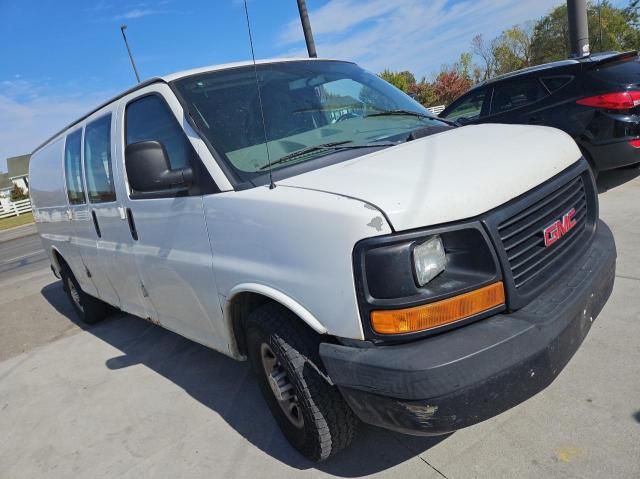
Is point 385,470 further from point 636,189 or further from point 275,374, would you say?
point 636,189

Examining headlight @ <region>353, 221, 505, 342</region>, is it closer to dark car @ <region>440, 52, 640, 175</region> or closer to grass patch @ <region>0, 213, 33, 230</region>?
dark car @ <region>440, 52, 640, 175</region>

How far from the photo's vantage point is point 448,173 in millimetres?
1989

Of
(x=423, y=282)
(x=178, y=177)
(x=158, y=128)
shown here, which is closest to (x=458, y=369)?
(x=423, y=282)

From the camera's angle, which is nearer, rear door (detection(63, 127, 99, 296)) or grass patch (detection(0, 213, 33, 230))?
rear door (detection(63, 127, 99, 296))

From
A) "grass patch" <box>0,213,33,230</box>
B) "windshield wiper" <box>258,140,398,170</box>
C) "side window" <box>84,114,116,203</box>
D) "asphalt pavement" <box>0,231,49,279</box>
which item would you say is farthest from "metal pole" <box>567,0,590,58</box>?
"grass patch" <box>0,213,33,230</box>

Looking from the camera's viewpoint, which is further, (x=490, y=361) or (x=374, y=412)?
(x=374, y=412)

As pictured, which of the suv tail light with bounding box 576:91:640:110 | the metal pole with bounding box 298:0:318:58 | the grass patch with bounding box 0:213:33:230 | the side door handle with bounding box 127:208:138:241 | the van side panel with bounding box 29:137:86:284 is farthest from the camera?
the grass patch with bounding box 0:213:33:230

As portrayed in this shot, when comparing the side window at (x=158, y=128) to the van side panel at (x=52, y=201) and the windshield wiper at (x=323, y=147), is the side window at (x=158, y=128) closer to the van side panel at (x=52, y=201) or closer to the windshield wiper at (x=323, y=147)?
the windshield wiper at (x=323, y=147)

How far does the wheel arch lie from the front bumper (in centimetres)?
15

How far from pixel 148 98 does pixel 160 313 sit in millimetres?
1441

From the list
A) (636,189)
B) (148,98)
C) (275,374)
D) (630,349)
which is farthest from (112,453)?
(636,189)

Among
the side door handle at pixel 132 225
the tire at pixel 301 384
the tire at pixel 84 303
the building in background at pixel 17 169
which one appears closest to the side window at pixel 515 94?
the side door handle at pixel 132 225

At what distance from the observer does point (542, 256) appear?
2.11 metres

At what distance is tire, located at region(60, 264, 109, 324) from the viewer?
5.36 metres
